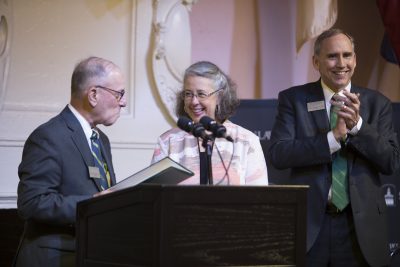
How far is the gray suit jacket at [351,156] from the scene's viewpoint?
359 cm

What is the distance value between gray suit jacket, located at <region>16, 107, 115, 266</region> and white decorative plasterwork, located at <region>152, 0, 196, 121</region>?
6.68 feet

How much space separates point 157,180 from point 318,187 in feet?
3.82

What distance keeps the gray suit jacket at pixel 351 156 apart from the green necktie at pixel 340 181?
1.1 inches

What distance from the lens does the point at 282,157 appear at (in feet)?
12.2

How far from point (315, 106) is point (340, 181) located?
404 millimetres

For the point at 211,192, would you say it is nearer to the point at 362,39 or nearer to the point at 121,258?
the point at 121,258

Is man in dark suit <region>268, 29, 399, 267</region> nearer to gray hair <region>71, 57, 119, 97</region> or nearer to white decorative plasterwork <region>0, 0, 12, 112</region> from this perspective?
gray hair <region>71, 57, 119, 97</region>

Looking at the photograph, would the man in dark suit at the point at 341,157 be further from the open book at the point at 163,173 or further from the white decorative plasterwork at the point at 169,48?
the white decorative plasterwork at the point at 169,48

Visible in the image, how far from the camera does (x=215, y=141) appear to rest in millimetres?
3496

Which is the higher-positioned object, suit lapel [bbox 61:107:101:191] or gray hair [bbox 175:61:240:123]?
gray hair [bbox 175:61:240:123]

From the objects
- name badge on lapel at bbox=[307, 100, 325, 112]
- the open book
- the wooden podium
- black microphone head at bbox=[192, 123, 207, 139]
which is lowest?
the wooden podium

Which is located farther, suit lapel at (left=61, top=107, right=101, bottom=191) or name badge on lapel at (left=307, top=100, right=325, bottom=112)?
name badge on lapel at (left=307, top=100, right=325, bottom=112)

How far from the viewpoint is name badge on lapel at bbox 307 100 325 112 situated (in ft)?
12.5

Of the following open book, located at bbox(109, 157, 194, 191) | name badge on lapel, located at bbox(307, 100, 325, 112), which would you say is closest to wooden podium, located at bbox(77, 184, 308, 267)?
open book, located at bbox(109, 157, 194, 191)
